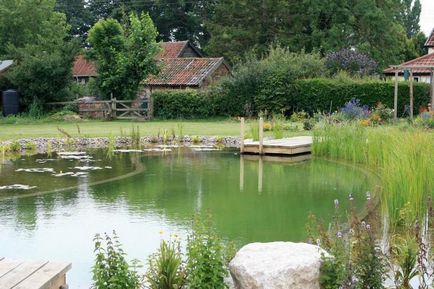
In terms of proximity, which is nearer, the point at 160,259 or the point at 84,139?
the point at 160,259

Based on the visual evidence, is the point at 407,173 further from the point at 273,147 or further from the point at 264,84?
the point at 264,84

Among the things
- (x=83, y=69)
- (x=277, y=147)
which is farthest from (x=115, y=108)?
(x=83, y=69)

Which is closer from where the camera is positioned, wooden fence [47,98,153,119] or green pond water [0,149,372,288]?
green pond water [0,149,372,288]

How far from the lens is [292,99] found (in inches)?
1203

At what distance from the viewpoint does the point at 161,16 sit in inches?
2231

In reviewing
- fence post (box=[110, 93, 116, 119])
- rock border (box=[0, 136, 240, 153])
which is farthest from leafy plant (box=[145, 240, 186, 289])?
fence post (box=[110, 93, 116, 119])

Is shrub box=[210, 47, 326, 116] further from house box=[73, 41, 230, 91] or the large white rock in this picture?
the large white rock

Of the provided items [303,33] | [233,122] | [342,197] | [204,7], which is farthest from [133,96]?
[204,7]

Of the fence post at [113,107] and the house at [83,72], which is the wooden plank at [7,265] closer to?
the fence post at [113,107]

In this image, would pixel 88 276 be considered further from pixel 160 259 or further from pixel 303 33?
pixel 303 33

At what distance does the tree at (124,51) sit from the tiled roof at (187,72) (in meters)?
4.66

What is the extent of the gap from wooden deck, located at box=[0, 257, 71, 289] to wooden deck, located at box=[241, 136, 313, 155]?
12541 mm

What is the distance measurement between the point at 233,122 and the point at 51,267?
23.6m

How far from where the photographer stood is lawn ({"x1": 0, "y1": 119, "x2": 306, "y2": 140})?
2267 cm
